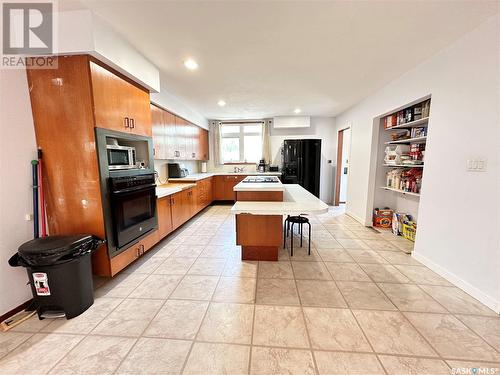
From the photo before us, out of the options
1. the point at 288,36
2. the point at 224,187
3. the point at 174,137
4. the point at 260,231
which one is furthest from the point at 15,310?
the point at 224,187

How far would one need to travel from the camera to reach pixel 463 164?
2008 millimetres

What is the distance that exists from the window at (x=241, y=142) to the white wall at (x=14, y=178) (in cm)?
465

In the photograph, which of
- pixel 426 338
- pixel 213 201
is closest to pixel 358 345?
pixel 426 338

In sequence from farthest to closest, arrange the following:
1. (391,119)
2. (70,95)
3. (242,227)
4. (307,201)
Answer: (391,119) → (242,227) → (307,201) → (70,95)

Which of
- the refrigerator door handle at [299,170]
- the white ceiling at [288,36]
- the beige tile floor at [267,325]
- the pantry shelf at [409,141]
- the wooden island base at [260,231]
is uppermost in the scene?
the white ceiling at [288,36]

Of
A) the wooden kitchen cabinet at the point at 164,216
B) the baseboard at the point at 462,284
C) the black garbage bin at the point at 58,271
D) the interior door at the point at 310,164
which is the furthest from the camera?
the interior door at the point at 310,164

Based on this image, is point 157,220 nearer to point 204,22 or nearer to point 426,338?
point 204,22

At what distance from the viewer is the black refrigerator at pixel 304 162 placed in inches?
207

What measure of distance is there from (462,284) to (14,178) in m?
4.16

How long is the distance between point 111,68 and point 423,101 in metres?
3.87

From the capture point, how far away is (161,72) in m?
2.82

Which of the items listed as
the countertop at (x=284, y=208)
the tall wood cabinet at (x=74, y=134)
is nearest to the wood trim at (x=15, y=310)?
the tall wood cabinet at (x=74, y=134)

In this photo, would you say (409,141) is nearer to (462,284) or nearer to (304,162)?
(462,284)

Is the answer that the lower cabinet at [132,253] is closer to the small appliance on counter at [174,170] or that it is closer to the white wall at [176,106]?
the small appliance on counter at [174,170]
